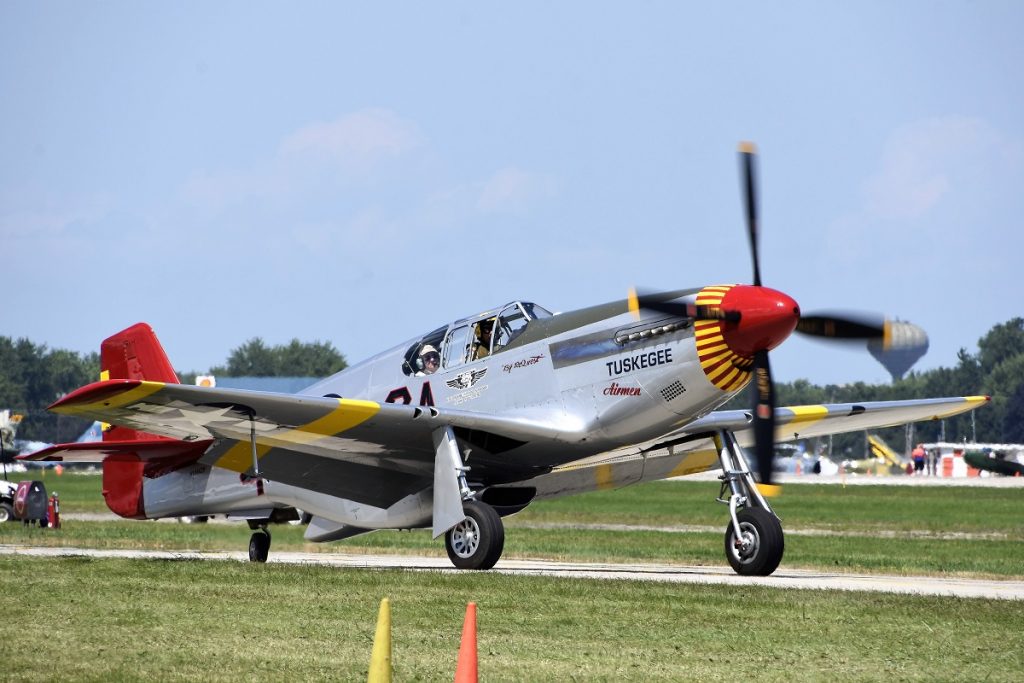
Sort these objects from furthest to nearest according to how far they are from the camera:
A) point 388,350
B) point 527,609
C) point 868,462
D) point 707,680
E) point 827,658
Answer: point 868,462, point 388,350, point 527,609, point 827,658, point 707,680

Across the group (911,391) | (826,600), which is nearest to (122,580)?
(826,600)

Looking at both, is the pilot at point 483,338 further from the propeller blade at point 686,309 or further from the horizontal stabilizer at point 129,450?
the horizontal stabilizer at point 129,450

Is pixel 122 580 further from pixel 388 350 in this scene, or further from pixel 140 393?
pixel 388 350

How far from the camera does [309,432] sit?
1634cm

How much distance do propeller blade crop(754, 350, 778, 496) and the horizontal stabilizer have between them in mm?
7222

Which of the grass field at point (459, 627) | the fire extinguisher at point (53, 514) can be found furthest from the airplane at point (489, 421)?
the fire extinguisher at point (53, 514)

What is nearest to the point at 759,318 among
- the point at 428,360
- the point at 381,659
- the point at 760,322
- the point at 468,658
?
the point at 760,322

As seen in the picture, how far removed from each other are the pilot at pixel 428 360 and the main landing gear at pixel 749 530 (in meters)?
3.73

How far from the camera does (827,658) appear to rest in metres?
9.75

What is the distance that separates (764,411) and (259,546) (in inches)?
316

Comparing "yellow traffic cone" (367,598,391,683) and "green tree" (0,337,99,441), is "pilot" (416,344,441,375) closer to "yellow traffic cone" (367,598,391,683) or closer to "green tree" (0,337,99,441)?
"yellow traffic cone" (367,598,391,683)

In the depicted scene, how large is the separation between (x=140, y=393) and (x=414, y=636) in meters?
5.15

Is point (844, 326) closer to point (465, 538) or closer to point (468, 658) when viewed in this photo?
point (465, 538)

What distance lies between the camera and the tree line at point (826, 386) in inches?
5679
